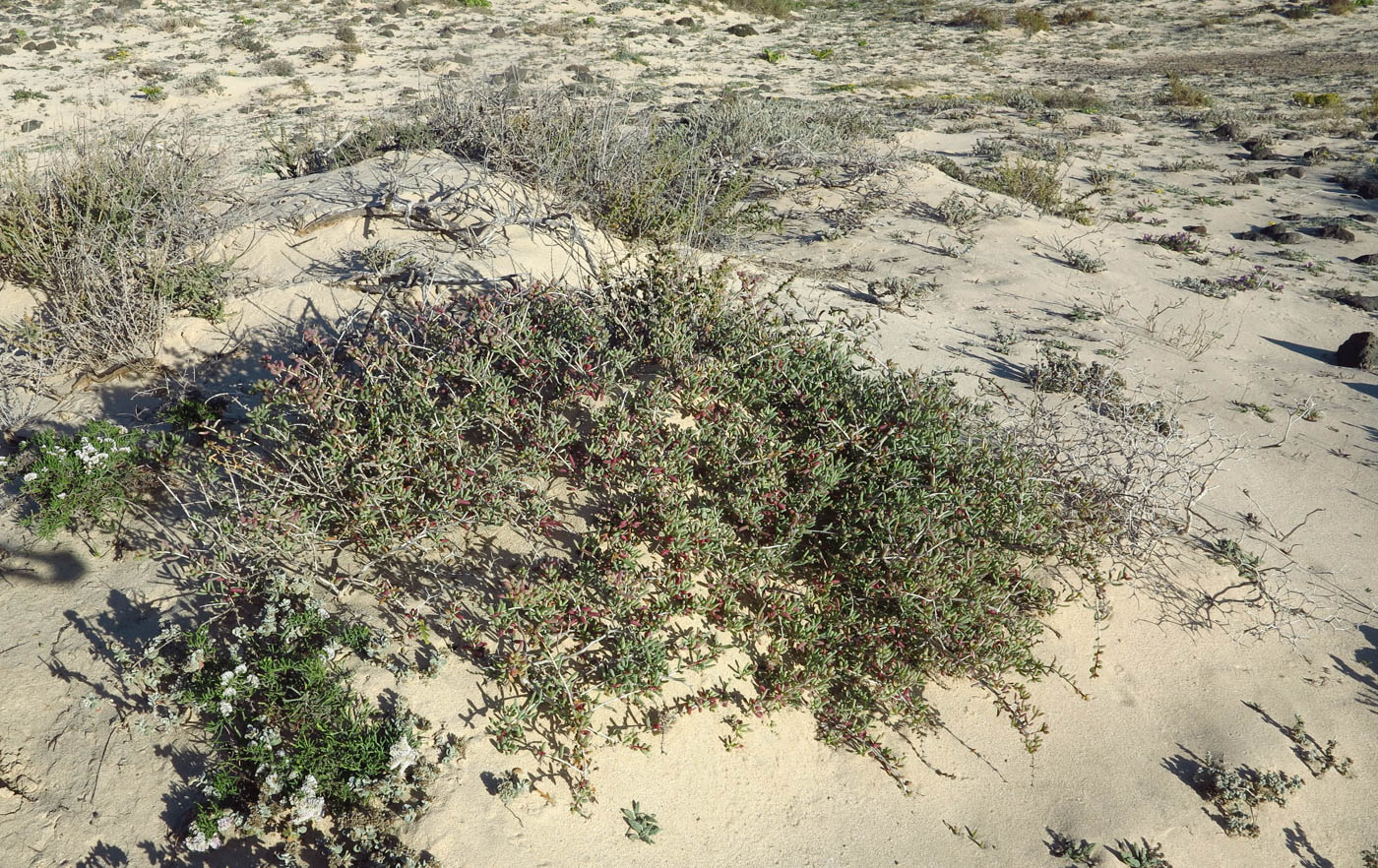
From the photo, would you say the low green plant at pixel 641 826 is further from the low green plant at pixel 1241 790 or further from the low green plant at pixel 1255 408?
the low green plant at pixel 1255 408

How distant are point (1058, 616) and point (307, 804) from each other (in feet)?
12.1

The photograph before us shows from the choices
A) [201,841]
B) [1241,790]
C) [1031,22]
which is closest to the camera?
[201,841]

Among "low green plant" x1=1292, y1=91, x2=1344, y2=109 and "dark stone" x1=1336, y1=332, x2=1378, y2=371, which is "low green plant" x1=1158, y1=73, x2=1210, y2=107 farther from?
"dark stone" x1=1336, y1=332, x2=1378, y2=371

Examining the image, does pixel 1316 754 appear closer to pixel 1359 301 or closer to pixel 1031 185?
pixel 1359 301

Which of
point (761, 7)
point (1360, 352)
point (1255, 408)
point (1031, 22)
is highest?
point (761, 7)

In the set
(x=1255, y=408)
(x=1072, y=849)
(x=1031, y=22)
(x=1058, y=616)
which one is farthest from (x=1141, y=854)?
(x=1031, y=22)

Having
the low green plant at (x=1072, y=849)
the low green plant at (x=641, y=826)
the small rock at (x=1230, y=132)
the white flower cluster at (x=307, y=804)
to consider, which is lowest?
the low green plant at (x=1072, y=849)

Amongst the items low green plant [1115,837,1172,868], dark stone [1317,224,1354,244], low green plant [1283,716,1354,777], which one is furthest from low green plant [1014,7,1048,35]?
low green plant [1115,837,1172,868]

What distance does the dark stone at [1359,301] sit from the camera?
7.83 m

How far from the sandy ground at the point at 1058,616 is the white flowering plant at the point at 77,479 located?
181 mm

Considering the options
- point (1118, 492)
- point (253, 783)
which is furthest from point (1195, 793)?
point (253, 783)

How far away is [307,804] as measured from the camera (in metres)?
2.62

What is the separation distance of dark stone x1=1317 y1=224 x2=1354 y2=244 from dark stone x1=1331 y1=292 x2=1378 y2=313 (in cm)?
214

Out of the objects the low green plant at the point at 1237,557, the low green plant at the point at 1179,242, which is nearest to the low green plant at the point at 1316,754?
the low green plant at the point at 1237,557
